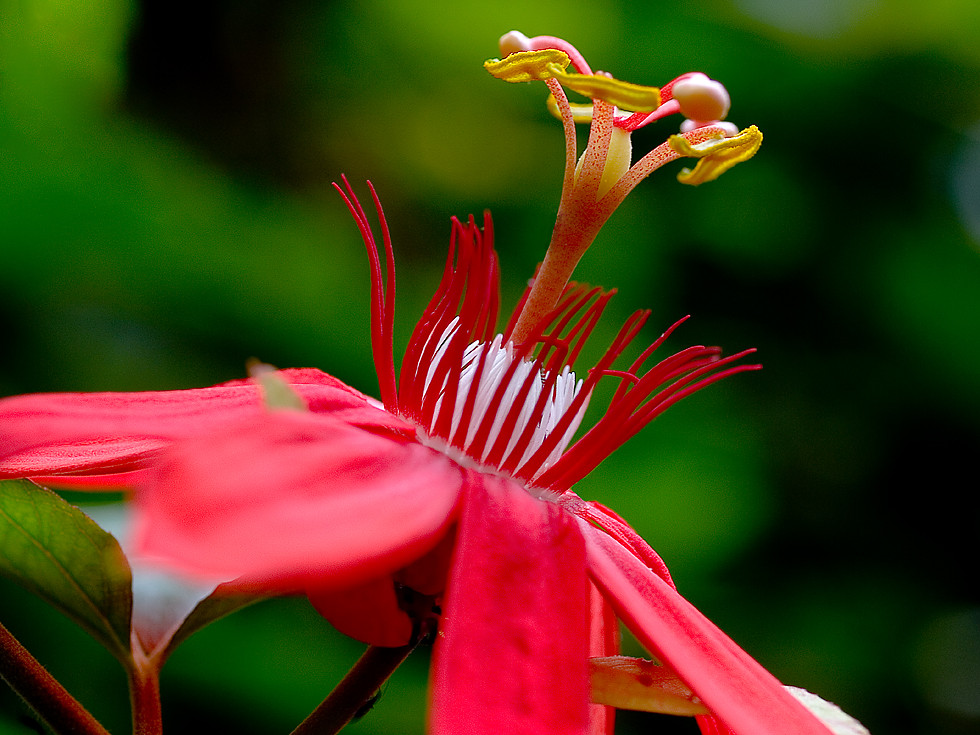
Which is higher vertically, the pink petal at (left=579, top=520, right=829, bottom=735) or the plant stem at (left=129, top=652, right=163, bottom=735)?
the pink petal at (left=579, top=520, right=829, bottom=735)

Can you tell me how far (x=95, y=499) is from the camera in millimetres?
1223

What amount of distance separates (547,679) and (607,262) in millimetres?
1256

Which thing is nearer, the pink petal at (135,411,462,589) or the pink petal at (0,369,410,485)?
the pink petal at (135,411,462,589)

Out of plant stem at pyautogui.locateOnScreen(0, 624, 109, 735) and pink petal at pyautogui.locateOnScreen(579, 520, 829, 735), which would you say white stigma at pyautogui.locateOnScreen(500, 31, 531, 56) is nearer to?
pink petal at pyautogui.locateOnScreen(579, 520, 829, 735)

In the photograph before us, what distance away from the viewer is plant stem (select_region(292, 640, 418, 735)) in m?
0.42

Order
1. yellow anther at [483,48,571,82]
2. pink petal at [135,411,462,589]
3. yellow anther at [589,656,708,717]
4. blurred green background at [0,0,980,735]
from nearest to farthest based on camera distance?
pink petal at [135,411,462,589] < yellow anther at [589,656,708,717] < yellow anther at [483,48,571,82] < blurred green background at [0,0,980,735]

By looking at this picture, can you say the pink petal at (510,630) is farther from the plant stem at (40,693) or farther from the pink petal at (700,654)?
the plant stem at (40,693)

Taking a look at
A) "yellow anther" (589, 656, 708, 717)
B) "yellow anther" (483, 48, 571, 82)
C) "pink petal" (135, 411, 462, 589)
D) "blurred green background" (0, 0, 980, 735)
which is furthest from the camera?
"blurred green background" (0, 0, 980, 735)

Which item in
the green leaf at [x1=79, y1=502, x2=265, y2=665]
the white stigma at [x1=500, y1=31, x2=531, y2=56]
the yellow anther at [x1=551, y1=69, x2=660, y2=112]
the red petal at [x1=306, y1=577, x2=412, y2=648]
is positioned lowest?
the green leaf at [x1=79, y1=502, x2=265, y2=665]

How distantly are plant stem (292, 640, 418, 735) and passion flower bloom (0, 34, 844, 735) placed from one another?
17 millimetres

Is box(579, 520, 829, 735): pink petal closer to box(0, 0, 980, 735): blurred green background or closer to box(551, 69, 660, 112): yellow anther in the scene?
box(551, 69, 660, 112): yellow anther

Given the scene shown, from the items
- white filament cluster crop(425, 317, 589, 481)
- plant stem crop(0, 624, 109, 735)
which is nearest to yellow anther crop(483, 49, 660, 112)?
white filament cluster crop(425, 317, 589, 481)

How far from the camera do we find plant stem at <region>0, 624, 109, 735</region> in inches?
16.5

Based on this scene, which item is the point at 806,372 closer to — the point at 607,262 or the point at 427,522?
the point at 607,262
